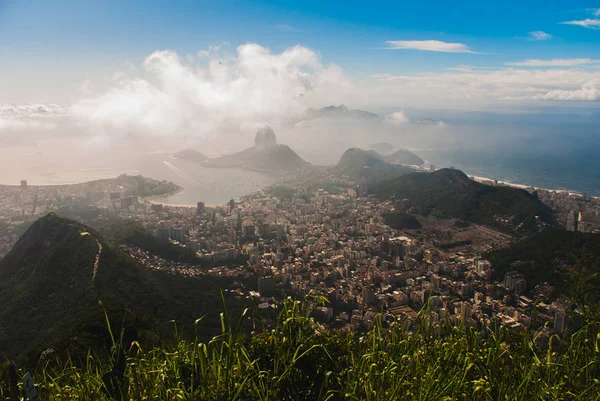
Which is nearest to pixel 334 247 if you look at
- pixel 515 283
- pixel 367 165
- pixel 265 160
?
pixel 515 283

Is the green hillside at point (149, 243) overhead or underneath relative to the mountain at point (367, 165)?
underneath

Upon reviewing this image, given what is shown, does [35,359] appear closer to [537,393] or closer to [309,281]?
[537,393]

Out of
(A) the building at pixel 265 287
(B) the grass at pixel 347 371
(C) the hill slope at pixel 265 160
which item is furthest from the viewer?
(C) the hill slope at pixel 265 160

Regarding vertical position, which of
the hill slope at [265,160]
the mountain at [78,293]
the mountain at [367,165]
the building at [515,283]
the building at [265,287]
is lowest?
the building at [515,283]

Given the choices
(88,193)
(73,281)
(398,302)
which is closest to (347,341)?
(398,302)

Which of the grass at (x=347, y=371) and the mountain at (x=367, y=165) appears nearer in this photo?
the grass at (x=347, y=371)

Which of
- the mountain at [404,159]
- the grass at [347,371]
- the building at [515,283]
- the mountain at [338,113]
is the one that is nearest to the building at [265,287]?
the building at [515,283]

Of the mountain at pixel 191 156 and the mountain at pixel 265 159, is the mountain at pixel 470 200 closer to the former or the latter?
the mountain at pixel 265 159

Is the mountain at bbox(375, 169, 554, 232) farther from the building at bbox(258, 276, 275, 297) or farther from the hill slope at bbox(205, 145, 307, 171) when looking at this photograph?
the hill slope at bbox(205, 145, 307, 171)
